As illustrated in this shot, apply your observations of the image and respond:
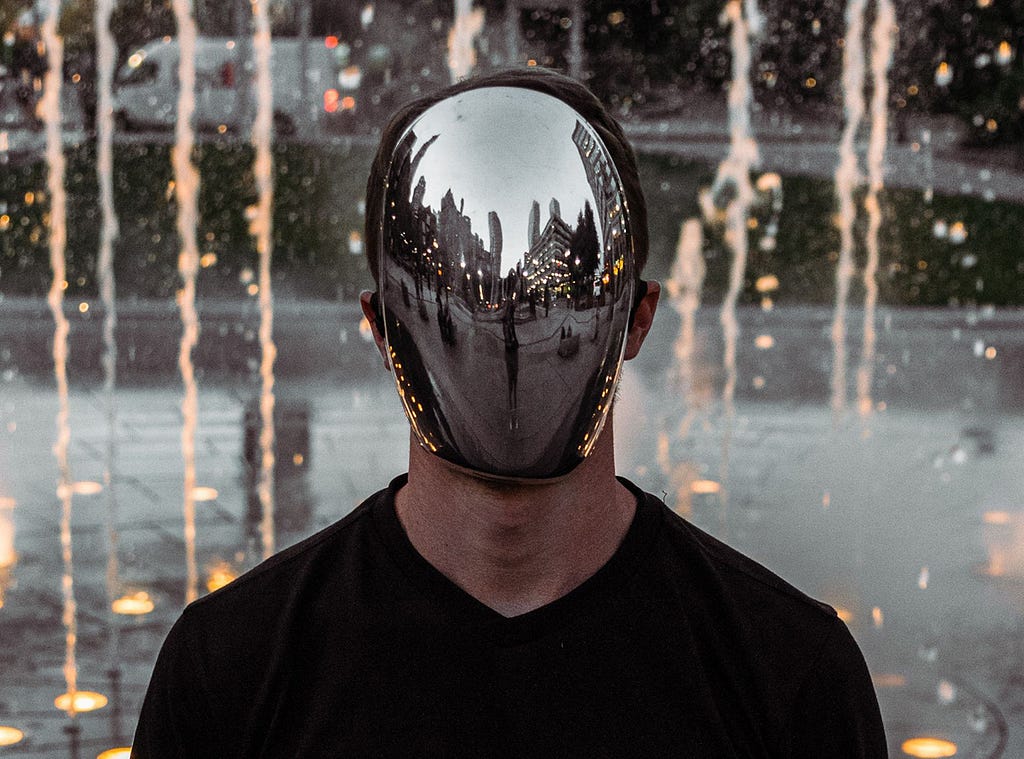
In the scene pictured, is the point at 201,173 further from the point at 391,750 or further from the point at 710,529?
the point at 391,750

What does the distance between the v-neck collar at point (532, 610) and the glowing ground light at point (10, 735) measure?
2.69 m

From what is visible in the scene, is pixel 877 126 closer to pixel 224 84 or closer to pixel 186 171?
pixel 224 84

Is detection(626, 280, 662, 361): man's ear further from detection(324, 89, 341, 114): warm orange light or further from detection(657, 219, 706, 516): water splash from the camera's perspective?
detection(324, 89, 341, 114): warm orange light

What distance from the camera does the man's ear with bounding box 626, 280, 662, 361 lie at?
96 centimetres

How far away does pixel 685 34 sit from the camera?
12.3m

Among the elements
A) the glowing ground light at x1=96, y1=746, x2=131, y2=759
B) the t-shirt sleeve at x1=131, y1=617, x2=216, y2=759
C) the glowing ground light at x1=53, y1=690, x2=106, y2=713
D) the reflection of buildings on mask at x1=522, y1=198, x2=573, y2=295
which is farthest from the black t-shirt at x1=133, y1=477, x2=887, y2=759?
the glowing ground light at x1=53, y1=690, x2=106, y2=713

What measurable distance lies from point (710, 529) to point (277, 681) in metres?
4.27

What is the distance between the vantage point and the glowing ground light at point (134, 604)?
4297 millimetres

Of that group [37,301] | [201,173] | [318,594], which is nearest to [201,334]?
[37,301]

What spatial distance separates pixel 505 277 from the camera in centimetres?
82

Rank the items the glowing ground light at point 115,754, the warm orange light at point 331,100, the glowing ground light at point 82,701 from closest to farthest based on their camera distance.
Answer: the glowing ground light at point 115,754 < the glowing ground light at point 82,701 < the warm orange light at point 331,100

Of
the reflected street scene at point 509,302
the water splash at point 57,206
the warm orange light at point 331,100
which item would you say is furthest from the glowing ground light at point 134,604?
the warm orange light at point 331,100

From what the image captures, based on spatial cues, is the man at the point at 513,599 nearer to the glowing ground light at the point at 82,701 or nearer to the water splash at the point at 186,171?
the glowing ground light at the point at 82,701

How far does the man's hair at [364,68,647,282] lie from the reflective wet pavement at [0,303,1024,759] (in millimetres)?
2761
